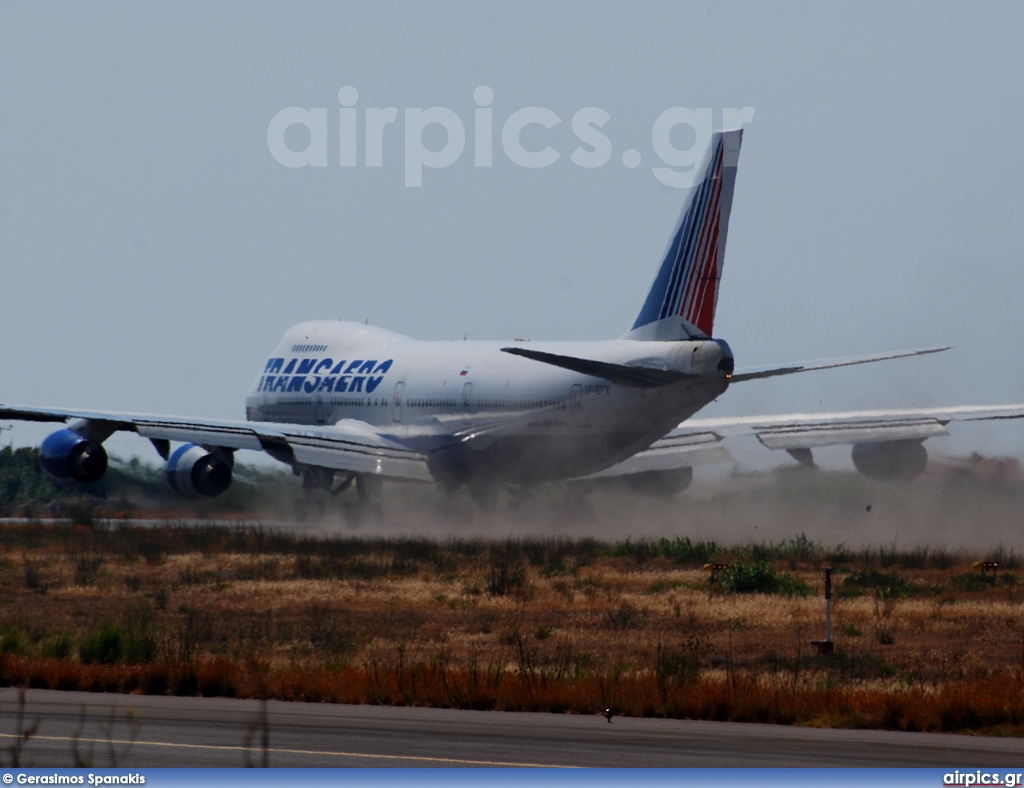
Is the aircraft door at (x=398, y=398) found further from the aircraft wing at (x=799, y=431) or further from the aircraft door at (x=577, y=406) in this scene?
the aircraft door at (x=577, y=406)

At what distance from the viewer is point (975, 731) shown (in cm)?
1583

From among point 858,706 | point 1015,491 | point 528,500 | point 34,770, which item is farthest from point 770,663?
point 528,500

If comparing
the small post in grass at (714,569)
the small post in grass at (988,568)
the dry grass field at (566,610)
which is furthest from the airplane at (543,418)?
the small post in grass at (714,569)

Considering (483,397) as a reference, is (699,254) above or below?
above

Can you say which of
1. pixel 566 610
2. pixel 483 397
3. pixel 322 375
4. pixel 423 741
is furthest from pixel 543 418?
pixel 423 741

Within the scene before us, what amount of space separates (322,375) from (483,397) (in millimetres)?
9016

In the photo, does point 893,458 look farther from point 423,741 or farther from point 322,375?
point 423,741

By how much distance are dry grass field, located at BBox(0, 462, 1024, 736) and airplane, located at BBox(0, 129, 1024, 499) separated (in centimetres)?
186

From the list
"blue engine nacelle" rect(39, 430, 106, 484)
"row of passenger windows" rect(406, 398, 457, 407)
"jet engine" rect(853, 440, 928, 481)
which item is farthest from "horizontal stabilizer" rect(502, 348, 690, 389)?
"blue engine nacelle" rect(39, 430, 106, 484)

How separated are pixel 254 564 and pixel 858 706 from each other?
22.0 metres

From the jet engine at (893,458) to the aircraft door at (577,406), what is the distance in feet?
24.1

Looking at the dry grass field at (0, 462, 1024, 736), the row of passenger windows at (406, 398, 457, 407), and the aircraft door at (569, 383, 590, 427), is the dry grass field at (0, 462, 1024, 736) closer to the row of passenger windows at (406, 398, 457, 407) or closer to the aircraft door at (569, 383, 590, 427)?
the aircraft door at (569, 383, 590, 427)

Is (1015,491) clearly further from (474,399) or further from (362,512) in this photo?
(362,512)

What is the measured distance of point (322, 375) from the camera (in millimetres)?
53812
